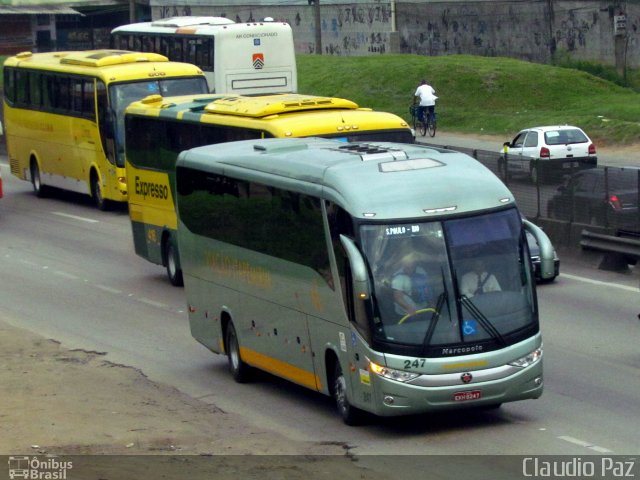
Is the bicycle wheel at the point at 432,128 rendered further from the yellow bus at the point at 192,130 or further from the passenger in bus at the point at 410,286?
the passenger in bus at the point at 410,286

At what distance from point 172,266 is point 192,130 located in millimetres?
2328

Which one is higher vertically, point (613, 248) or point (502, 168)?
point (502, 168)

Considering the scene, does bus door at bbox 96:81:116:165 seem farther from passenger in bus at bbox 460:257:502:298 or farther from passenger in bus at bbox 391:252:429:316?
passenger in bus at bbox 460:257:502:298

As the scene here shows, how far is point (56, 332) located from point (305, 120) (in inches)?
188

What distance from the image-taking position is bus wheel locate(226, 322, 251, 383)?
16234mm

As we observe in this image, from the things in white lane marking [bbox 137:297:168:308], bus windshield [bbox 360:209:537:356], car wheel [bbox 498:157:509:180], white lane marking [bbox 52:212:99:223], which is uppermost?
bus windshield [bbox 360:209:537:356]

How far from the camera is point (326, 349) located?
1373 cm

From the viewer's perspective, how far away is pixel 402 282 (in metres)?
12.7

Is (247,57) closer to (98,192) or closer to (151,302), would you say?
(98,192)

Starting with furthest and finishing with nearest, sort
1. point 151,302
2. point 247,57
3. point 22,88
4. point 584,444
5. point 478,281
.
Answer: point 247,57, point 22,88, point 151,302, point 478,281, point 584,444

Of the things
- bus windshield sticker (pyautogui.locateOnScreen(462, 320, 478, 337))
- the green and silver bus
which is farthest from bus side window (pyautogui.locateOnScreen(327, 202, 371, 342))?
bus windshield sticker (pyautogui.locateOnScreen(462, 320, 478, 337))

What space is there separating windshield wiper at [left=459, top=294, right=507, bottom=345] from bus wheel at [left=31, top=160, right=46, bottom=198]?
24004mm

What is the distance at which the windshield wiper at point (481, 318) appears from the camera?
12742 mm

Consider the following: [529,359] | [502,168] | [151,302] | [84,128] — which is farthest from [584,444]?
[84,128]
